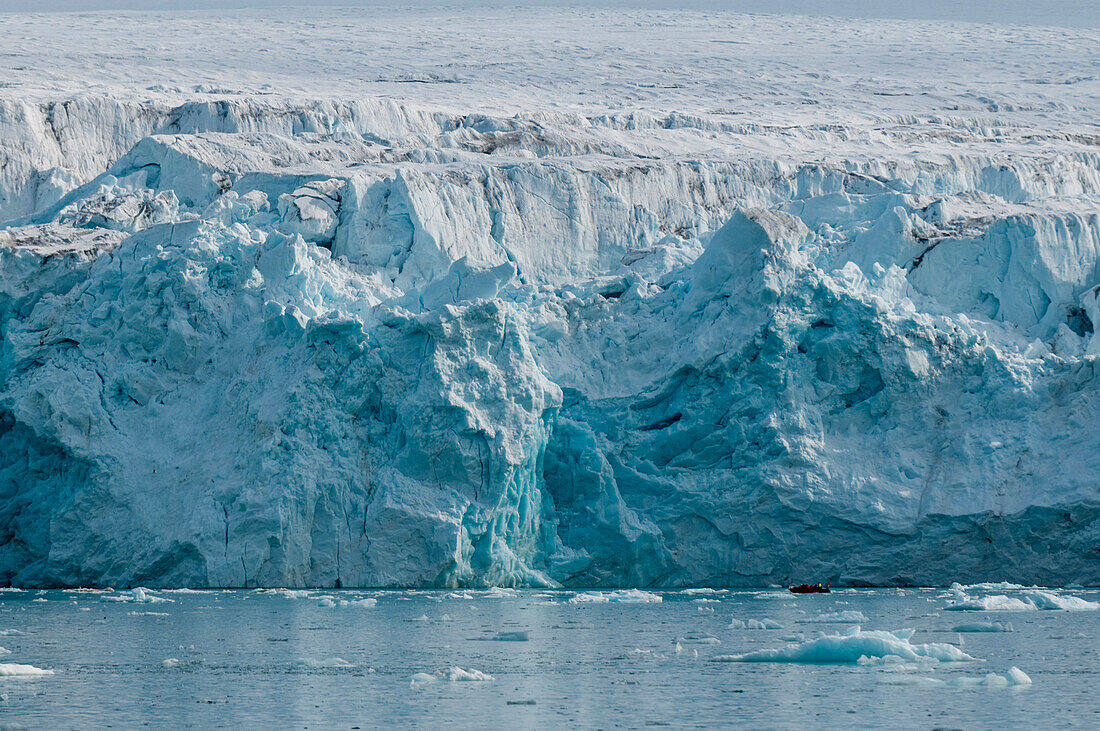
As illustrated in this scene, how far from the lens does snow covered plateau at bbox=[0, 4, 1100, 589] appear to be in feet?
72.6

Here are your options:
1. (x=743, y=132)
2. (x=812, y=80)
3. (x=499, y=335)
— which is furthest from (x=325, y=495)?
(x=812, y=80)

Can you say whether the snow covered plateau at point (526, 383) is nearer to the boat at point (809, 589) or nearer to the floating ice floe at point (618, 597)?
the boat at point (809, 589)

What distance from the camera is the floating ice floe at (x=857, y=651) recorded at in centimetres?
1420

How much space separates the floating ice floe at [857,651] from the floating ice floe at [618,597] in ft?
20.0

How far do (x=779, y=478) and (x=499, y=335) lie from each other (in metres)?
4.15

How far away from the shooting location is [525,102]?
37.2 metres

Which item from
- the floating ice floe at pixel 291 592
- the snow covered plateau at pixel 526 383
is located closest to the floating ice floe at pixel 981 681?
the snow covered plateau at pixel 526 383

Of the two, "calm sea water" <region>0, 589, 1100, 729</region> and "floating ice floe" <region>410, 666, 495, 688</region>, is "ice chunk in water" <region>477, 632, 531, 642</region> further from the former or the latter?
"floating ice floe" <region>410, 666, 495, 688</region>

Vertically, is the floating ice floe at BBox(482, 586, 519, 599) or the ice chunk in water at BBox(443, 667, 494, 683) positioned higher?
the ice chunk in water at BBox(443, 667, 494, 683)

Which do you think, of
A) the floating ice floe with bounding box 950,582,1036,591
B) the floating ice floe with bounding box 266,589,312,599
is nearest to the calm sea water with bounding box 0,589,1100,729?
the floating ice floe with bounding box 266,589,312,599

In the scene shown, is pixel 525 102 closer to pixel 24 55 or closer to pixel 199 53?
pixel 199 53

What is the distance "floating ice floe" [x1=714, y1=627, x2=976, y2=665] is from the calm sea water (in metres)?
0.12

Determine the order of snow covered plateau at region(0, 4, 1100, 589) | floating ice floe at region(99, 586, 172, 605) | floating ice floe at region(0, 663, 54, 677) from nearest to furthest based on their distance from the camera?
1. floating ice floe at region(0, 663, 54, 677)
2. floating ice floe at region(99, 586, 172, 605)
3. snow covered plateau at region(0, 4, 1100, 589)

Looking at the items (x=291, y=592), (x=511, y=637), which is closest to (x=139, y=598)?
(x=291, y=592)
